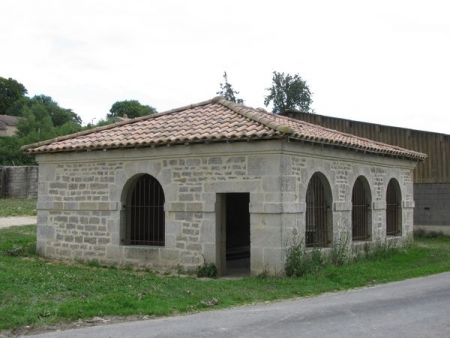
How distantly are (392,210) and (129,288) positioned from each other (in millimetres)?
9789

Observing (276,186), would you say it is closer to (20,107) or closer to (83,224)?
(83,224)

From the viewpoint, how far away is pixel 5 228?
17.9m

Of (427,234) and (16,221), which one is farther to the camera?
(427,234)

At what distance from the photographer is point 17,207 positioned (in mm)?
24844

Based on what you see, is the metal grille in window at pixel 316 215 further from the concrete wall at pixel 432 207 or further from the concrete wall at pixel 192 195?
the concrete wall at pixel 432 207

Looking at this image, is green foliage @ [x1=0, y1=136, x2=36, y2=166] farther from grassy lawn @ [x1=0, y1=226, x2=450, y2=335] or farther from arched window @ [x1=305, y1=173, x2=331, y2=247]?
arched window @ [x1=305, y1=173, x2=331, y2=247]

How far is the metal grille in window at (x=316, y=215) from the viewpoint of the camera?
38.9 ft

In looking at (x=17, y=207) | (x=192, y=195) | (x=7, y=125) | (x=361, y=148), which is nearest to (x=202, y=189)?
(x=192, y=195)

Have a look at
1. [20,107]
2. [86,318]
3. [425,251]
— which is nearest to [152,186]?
[86,318]

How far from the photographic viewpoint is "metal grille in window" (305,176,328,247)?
11.9 m

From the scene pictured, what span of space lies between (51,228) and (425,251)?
10.2 m

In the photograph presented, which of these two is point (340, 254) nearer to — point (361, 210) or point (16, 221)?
point (361, 210)

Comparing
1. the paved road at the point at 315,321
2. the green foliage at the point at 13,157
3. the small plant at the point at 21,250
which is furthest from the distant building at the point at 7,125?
the paved road at the point at 315,321

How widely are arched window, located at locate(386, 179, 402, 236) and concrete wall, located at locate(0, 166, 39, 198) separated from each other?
20.2 meters
